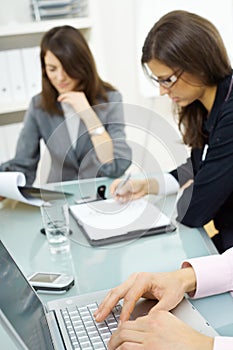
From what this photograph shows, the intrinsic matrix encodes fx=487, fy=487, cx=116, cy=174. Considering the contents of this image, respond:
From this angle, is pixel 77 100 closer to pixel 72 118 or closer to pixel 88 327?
pixel 72 118

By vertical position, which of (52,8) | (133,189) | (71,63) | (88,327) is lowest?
(133,189)

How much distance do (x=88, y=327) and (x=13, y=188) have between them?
0.74 meters

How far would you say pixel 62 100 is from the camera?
2025 mm

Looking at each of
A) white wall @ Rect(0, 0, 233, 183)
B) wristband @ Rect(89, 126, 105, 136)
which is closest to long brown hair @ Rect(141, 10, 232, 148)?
wristband @ Rect(89, 126, 105, 136)

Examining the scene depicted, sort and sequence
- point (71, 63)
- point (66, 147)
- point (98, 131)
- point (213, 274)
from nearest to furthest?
point (213, 274) → point (66, 147) → point (98, 131) → point (71, 63)

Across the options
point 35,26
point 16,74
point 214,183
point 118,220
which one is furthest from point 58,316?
point 35,26

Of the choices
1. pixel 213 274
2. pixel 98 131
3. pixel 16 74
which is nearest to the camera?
pixel 213 274

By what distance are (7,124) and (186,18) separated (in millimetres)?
1617

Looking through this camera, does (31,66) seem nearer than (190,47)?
No

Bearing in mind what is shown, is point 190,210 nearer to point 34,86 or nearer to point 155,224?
point 155,224

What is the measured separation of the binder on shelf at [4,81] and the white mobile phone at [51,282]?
164cm

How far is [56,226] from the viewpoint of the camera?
124 centimetres

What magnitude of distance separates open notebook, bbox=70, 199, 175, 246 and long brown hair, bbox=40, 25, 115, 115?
0.76 m

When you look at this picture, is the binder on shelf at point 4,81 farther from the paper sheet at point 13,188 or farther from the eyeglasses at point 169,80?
the eyeglasses at point 169,80
